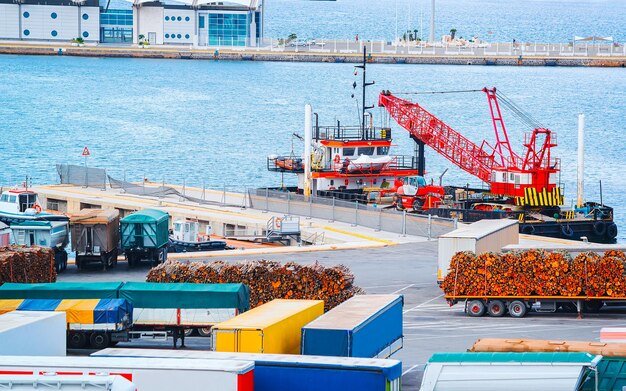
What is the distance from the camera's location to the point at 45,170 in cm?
10425

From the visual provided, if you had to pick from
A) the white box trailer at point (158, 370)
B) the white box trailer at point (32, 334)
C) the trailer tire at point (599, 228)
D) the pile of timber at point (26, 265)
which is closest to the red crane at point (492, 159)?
the trailer tire at point (599, 228)

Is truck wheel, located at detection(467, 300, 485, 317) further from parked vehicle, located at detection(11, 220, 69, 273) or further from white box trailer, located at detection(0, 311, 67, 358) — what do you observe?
parked vehicle, located at detection(11, 220, 69, 273)

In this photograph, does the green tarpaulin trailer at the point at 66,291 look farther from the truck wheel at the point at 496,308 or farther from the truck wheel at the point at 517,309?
the truck wheel at the point at 517,309

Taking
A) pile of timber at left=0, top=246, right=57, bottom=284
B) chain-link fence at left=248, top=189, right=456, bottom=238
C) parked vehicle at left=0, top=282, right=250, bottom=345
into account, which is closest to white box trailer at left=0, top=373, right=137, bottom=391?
parked vehicle at left=0, top=282, right=250, bottom=345

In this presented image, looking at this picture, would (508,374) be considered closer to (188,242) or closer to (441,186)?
(188,242)

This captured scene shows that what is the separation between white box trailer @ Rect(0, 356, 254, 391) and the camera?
2077cm

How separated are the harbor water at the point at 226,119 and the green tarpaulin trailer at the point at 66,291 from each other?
4150 cm

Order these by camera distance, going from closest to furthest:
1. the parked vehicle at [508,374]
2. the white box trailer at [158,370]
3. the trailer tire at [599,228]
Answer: the parked vehicle at [508,374] → the white box trailer at [158,370] → the trailer tire at [599,228]

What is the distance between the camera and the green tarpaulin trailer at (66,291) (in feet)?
A: 105

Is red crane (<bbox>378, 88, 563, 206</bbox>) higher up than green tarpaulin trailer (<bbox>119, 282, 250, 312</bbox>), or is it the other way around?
red crane (<bbox>378, 88, 563, 206</bbox>)

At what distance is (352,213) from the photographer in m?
55.9

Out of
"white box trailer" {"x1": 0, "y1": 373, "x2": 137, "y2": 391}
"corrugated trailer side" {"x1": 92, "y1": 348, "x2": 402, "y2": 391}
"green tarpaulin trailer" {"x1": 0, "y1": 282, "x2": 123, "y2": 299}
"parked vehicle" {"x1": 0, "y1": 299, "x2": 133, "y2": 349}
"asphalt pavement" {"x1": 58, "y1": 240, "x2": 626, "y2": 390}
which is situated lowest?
"asphalt pavement" {"x1": 58, "y1": 240, "x2": 626, "y2": 390}

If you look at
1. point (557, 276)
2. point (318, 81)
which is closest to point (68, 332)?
point (557, 276)

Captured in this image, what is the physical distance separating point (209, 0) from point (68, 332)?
551ft
